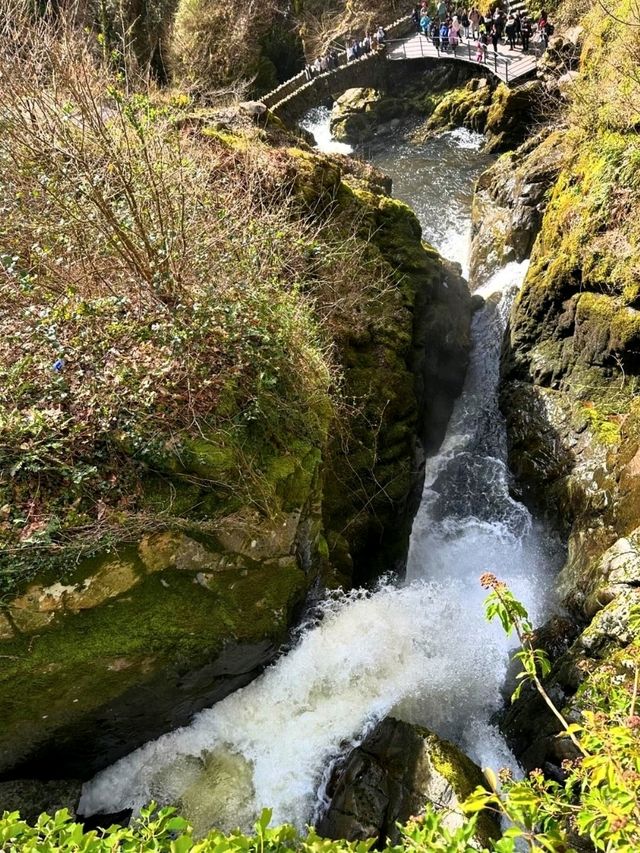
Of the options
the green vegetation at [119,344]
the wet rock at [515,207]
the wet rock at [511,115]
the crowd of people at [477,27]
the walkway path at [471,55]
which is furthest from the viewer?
the crowd of people at [477,27]

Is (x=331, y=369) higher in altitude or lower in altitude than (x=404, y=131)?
lower

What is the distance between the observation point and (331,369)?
7.85m

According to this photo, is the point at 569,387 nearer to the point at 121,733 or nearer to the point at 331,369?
the point at 331,369

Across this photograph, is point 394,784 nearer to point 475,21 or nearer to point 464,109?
point 464,109

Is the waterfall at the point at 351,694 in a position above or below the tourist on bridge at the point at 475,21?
below

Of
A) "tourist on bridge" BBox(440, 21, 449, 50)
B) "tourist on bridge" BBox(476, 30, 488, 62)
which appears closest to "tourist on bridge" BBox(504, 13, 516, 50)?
"tourist on bridge" BBox(476, 30, 488, 62)

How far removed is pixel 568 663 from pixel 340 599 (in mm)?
2718

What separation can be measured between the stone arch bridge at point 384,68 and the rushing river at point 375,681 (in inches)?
588

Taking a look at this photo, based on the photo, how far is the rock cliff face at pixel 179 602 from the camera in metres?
4.80

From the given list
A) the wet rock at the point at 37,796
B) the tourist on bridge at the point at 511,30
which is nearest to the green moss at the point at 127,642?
the wet rock at the point at 37,796

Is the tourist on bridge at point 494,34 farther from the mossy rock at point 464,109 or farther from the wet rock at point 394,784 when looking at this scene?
the wet rock at point 394,784

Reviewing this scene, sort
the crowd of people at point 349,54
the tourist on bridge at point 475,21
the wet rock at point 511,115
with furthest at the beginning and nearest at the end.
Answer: the crowd of people at point 349,54, the tourist on bridge at point 475,21, the wet rock at point 511,115

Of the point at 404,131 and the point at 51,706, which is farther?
the point at 404,131

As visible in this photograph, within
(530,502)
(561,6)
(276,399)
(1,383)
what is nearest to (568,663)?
(530,502)
